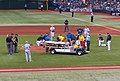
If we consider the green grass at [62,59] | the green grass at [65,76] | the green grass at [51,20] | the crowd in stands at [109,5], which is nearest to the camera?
the green grass at [65,76]

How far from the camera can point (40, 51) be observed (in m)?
26.6

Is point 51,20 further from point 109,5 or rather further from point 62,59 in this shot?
point 62,59

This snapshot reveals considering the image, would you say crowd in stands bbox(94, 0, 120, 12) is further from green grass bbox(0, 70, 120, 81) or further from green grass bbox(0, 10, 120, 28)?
green grass bbox(0, 70, 120, 81)

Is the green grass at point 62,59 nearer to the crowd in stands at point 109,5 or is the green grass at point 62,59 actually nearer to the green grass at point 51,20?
the green grass at point 51,20

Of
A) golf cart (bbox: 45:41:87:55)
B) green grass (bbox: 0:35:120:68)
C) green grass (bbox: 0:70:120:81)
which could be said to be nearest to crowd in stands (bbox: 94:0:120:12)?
green grass (bbox: 0:35:120:68)

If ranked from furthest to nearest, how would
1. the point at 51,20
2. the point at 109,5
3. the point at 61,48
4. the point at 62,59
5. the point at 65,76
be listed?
the point at 109,5
the point at 51,20
the point at 61,48
the point at 62,59
the point at 65,76

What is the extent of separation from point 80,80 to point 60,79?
970 millimetres

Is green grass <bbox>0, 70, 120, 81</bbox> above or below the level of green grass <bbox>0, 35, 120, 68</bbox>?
above

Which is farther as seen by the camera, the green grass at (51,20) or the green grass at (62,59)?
the green grass at (51,20)

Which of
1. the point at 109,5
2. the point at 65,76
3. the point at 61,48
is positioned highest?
the point at 109,5

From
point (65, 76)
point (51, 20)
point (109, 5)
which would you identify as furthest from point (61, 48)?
point (109, 5)

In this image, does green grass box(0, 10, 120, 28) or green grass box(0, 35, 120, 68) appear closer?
green grass box(0, 35, 120, 68)

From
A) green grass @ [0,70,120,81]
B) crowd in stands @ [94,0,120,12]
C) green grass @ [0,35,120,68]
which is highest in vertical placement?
crowd in stands @ [94,0,120,12]

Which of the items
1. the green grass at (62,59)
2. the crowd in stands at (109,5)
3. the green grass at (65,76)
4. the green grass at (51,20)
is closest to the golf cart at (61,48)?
the green grass at (62,59)
